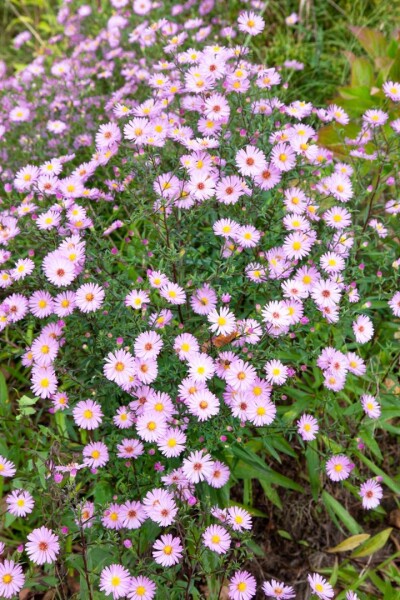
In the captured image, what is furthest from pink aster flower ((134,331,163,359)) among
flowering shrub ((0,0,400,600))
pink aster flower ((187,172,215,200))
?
pink aster flower ((187,172,215,200))

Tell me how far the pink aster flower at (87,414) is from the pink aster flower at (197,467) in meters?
0.47

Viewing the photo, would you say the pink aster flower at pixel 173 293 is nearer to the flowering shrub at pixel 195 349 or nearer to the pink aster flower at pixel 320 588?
the flowering shrub at pixel 195 349

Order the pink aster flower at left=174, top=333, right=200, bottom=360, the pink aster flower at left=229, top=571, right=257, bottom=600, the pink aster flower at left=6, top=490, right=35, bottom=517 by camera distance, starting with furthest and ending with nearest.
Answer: the pink aster flower at left=174, top=333, right=200, bottom=360
the pink aster flower at left=6, top=490, right=35, bottom=517
the pink aster flower at left=229, top=571, right=257, bottom=600

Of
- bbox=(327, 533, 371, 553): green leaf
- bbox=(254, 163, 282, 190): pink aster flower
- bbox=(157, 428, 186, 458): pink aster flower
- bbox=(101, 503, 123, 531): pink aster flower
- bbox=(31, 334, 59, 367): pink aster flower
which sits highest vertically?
bbox=(254, 163, 282, 190): pink aster flower

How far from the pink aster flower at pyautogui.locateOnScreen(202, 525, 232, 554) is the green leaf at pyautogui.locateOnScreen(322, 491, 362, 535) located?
0.88 meters

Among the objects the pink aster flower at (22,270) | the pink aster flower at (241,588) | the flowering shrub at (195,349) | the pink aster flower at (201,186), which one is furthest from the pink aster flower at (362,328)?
the pink aster flower at (22,270)

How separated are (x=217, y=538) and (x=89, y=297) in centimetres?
117

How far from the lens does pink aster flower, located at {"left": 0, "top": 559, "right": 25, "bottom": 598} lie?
2.13 m

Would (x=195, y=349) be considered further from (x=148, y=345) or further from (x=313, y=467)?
(x=313, y=467)

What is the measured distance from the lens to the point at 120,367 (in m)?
2.45

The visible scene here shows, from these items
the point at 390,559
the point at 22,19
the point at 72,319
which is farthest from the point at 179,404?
the point at 22,19

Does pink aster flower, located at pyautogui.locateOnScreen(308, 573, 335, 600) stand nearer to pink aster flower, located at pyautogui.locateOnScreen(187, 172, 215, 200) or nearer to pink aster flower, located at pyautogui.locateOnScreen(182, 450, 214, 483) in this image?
pink aster flower, located at pyautogui.locateOnScreen(182, 450, 214, 483)

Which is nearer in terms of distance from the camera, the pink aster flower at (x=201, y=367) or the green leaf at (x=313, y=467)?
the pink aster flower at (x=201, y=367)

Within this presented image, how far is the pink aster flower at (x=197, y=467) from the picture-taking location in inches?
90.8
